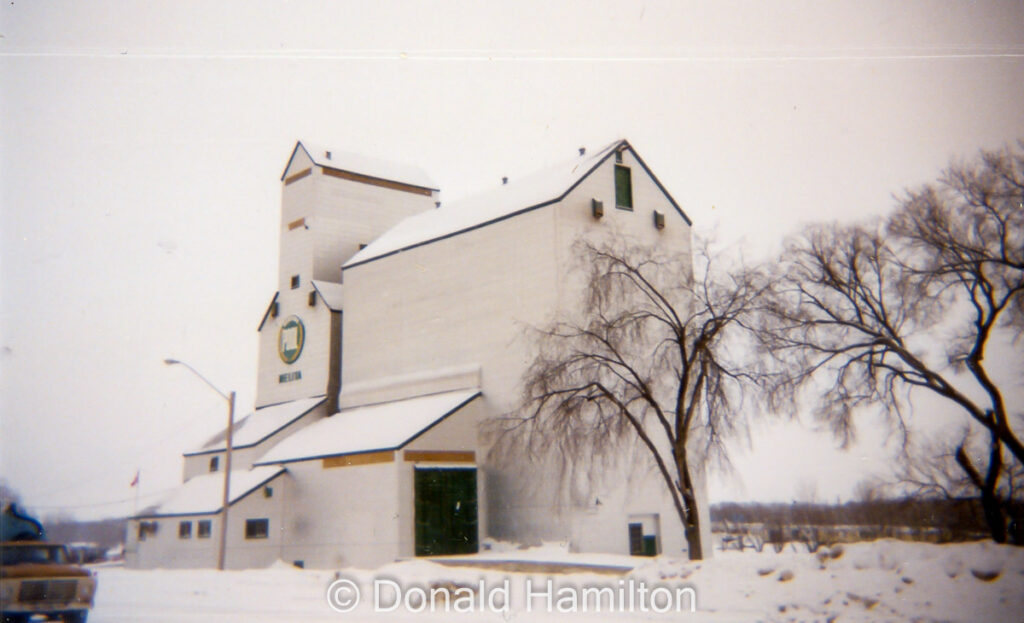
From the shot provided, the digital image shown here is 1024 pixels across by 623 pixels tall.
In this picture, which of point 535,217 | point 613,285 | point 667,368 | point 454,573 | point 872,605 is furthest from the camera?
point 535,217

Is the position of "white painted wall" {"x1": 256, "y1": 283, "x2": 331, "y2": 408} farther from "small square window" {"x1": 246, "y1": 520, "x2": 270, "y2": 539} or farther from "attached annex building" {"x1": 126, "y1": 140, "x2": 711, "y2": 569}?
"small square window" {"x1": 246, "y1": 520, "x2": 270, "y2": 539}

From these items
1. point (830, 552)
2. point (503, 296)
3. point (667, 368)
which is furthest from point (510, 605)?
point (503, 296)

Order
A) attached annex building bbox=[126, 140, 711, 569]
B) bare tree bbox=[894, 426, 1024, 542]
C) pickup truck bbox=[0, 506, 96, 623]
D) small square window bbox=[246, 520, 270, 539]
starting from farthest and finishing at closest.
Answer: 1. small square window bbox=[246, 520, 270, 539]
2. attached annex building bbox=[126, 140, 711, 569]
3. bare tree bbox=[894, 426, 1024, 542]
4. pickup truck bbox=[0, 506, 96, 623]

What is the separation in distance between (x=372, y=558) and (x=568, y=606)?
16.1 metres

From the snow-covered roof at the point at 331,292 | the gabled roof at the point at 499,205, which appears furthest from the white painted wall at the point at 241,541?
the gabled roof at the point at 499,205

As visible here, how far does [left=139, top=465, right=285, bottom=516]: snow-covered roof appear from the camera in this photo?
35.4 m

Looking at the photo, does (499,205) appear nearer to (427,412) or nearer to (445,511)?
(427,412)

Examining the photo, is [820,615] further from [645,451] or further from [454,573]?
[645,451]

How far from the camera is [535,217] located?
33688mm

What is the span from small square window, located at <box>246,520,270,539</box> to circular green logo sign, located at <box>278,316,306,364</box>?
38.9 ft

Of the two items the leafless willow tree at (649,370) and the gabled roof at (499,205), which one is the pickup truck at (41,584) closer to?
the leafless willow tree at (649,370)

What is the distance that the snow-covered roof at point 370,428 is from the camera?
32.3 m

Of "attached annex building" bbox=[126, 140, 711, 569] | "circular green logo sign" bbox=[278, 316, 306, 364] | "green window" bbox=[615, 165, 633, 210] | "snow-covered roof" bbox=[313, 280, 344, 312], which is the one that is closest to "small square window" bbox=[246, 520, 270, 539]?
"attached annex building" bbox=[126, 140, 711, 569]

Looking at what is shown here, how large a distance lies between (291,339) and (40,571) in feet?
105
